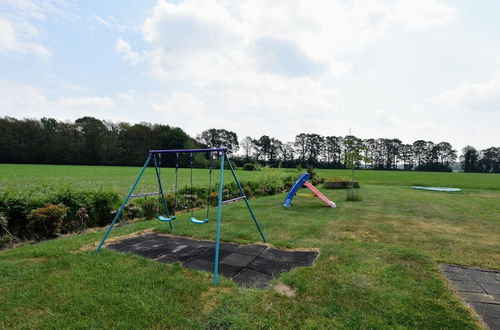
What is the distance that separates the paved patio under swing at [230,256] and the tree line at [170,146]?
26.1 feet

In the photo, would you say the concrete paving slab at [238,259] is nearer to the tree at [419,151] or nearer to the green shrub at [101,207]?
the green shrub at [101,207]

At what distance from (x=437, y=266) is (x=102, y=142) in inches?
2520

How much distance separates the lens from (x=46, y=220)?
505cm

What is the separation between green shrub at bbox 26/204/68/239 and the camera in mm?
4887

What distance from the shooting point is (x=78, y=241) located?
15.0ft

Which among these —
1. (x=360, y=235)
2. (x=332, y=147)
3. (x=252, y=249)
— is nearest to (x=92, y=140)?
(x=252, y=249)

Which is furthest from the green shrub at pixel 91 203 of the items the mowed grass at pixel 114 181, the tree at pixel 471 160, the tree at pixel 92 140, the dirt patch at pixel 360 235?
the tree at pixel 471 160

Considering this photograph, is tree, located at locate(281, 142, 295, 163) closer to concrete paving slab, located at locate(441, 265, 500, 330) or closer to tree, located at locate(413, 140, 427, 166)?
tree, located at locate(413, 140, 427, 166)

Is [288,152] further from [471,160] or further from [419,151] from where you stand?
[471,160]

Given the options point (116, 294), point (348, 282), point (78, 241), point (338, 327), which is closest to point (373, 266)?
point (348, 282)

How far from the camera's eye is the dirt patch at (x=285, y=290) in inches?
105

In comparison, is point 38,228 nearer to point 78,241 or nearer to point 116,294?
point 78,241

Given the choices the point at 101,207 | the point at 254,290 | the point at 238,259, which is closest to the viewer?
the point at 254,290

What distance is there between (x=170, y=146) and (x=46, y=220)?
56398 mm
